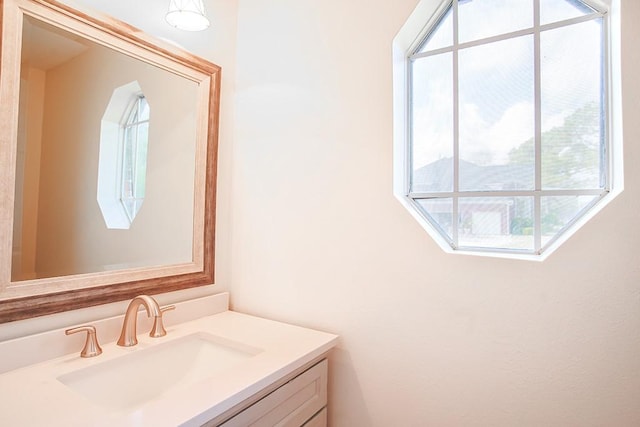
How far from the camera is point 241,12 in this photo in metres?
1.66

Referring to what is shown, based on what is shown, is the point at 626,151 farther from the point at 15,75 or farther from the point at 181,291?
the point at 15,75

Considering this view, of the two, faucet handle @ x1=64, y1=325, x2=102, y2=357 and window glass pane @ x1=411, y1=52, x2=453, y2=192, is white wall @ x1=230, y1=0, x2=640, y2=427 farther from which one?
faucet handle @ x1=64, y1=325, x2=102, y2=357

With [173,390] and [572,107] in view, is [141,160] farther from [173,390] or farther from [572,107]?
[572,107]

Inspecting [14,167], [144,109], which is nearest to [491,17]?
[144,109]

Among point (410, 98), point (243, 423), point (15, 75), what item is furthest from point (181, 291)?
point (410, 98)

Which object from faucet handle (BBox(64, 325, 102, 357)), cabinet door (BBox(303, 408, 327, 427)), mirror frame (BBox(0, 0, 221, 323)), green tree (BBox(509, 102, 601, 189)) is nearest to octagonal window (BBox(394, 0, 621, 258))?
green tree (BBox(509, 102, 601, 189))

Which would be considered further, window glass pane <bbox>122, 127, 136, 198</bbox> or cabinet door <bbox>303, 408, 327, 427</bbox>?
window glass pane <bbox>122, 127, 136, 198</bbox>

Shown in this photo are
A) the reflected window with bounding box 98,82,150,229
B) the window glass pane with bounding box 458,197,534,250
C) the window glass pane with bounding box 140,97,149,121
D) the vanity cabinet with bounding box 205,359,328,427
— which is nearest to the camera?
the vanity cabinet with bounding box 205,359,328,427

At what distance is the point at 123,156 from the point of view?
1.26m

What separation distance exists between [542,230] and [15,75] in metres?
1.70

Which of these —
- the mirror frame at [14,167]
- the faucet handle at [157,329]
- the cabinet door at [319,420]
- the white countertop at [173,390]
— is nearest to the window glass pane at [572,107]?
the white countertop at [173,390]

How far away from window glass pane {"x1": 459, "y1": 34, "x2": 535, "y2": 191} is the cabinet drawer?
88 centimetres

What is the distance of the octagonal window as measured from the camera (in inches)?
40.4

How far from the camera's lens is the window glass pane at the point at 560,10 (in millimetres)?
1047
